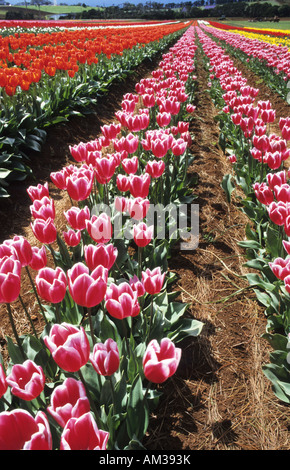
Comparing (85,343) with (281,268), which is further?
(281,268)

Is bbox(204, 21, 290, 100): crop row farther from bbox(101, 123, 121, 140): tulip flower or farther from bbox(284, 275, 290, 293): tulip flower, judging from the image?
bbox(284, 275, 290, 293): tulip flower

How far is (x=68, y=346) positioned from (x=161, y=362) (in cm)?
31

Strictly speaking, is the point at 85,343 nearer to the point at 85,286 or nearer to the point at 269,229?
the point at 85,286

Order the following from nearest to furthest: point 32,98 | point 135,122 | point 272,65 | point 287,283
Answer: point 287,283 < point 135,122 < point 32,98 < point 272,65

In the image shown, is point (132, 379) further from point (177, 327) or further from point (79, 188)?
point (79, 188)

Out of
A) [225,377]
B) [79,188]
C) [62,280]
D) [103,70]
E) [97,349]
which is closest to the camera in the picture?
[97,349]

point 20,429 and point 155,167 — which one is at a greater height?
point 155,167

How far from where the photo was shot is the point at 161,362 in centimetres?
119

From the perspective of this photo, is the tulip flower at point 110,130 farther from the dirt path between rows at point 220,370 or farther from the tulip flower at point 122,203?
→ the dirt path between rows at point 220,370

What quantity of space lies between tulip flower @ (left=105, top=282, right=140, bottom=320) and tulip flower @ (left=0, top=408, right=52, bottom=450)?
569 millimetres

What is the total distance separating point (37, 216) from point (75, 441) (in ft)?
4.25

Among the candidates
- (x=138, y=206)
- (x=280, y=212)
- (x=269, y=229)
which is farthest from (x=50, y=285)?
(x=269, y=229)

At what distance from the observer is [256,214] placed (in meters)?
3.62

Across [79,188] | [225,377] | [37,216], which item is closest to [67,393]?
[37,216]
